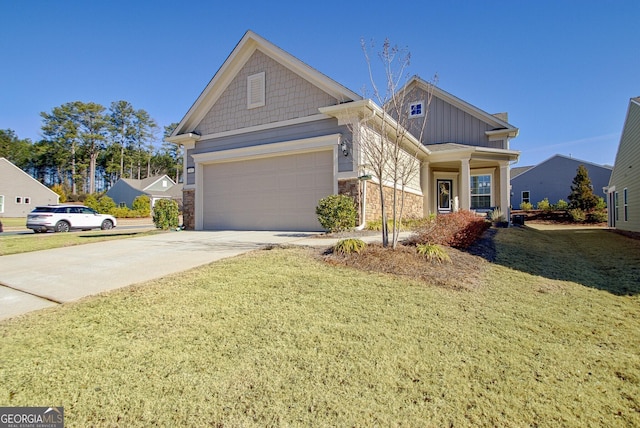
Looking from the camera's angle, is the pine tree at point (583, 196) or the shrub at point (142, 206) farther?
the shrub at point (142, 206)

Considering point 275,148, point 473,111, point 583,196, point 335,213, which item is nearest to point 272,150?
point 275,148

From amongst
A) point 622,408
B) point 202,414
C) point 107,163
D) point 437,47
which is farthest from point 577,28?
point 107,163

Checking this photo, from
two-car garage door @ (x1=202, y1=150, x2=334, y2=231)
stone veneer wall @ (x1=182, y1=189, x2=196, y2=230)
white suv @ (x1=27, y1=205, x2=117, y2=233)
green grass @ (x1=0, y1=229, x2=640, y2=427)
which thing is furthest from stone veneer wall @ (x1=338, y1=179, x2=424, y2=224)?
white suv @ (x1=27, y1=205, x2=117, y2=233)

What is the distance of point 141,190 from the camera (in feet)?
127

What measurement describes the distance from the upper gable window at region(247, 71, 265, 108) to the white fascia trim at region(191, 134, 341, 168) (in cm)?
161

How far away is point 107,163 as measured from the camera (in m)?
53.5

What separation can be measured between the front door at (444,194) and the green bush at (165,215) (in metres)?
13.2

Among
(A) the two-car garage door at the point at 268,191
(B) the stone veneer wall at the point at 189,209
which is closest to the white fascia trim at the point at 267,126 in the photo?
(A) the two-car garage door at the point at 268,191

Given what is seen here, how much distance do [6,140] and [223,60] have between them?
61.3 meters

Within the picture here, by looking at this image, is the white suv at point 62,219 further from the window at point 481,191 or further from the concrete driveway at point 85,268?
the window at point 481,191

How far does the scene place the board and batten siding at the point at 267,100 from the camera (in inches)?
421

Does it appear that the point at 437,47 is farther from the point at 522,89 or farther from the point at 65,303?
the point at 65,303

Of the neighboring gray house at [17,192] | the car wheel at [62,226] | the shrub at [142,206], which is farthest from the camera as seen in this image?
the shrub at [142,206]

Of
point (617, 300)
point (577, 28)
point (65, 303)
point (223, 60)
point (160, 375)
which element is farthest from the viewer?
point (223, 60)
